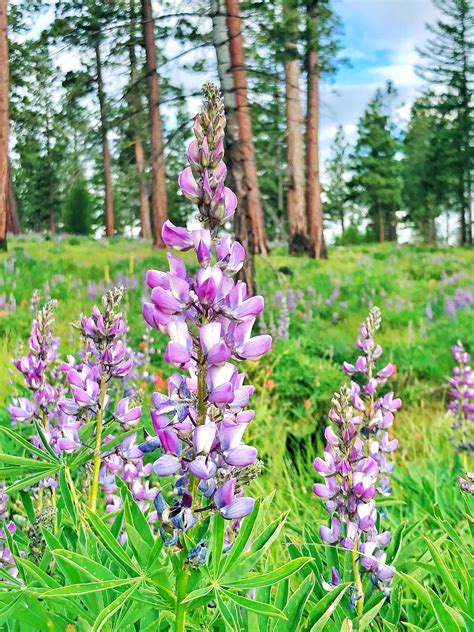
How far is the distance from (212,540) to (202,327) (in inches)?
12.0

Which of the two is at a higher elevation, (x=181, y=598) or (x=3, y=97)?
(x=3, y=97)

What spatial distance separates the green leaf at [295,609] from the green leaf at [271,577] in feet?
0.92

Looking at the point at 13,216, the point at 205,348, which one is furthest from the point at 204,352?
the point at 13,216

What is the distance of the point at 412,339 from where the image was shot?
5695 millimetres

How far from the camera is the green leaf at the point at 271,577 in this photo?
858 mm

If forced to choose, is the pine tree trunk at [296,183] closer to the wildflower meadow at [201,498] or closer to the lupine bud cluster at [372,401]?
the wildflower meadow at [201,498]

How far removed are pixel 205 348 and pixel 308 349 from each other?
4.60 meters

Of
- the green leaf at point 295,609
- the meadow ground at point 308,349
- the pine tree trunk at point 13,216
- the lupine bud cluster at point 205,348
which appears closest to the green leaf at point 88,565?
the lupine bud cluster at point 205,348

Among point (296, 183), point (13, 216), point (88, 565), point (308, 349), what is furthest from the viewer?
point (296, 183)

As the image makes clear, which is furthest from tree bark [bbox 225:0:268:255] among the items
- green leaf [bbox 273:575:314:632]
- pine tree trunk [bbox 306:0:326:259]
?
pine tree trunk [bbox 306:0:326:259]

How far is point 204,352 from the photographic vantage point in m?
0.89

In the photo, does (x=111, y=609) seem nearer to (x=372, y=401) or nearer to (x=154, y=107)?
(x=372, y=401)

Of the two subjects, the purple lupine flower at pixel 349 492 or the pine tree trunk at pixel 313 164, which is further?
the pine tree trunk at pixel 313 164

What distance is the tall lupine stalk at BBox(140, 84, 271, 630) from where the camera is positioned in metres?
0.89
